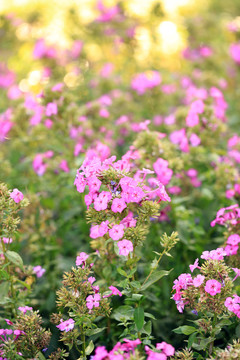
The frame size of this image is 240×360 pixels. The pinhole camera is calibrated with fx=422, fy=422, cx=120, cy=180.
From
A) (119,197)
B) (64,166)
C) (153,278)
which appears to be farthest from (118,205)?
(64,166)

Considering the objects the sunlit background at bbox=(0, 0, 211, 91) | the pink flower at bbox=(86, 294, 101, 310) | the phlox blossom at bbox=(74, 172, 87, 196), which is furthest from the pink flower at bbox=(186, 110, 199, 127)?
the sunlit background at bbox=(0, 0, 211, 91)

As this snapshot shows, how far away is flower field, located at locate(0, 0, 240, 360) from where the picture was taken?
1820 millimetres

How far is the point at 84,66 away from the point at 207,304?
3.50 metres

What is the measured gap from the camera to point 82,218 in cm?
310

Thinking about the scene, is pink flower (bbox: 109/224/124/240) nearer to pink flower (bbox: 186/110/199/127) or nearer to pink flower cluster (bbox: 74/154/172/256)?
pink flower cluster (bbox: 74/154/172/256)

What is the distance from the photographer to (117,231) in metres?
1.73

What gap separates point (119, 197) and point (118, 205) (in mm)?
42

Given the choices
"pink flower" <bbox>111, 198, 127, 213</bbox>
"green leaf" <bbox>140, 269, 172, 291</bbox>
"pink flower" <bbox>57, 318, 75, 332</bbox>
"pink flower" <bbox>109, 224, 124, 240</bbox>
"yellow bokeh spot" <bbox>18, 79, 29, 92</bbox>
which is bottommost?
"yellow bokeh spot" <bbox>18, 79, 29, 92</bbox>

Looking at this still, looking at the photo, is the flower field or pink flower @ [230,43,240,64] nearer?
the flower field

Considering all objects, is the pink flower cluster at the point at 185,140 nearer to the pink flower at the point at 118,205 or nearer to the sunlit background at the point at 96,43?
the pink flower at the point at 118,205


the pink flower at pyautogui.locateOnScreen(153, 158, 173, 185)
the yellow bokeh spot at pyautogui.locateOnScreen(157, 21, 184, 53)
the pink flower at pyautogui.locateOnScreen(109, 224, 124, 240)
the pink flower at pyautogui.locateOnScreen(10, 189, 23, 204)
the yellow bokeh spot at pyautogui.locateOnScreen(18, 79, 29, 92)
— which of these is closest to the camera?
the pink flower at pyautogui.locateOnScreen(109, 224, 124, 240)

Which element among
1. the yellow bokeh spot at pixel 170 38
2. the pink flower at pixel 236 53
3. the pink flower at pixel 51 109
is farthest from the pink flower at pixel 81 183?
→ the yellow bokeh spot at pixel 170 38

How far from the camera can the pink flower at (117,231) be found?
172cm

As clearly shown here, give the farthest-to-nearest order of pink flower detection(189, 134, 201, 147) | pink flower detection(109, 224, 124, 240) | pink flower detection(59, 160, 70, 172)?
pink flower detection(59, 160, 70, 172) < pink flower detection(189, 134, 201, 147) < pink flower detection(109, 224, 124, 240)
